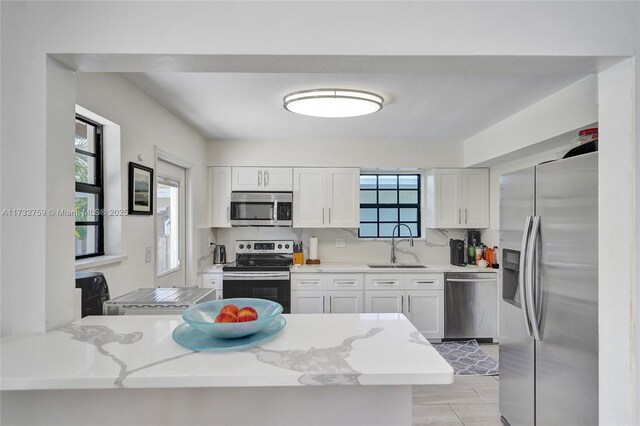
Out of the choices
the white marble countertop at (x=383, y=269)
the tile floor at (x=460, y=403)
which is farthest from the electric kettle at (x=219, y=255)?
the tile floor at (x=460, y=403)

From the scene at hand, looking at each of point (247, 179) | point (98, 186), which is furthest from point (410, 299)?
point (98, 186)

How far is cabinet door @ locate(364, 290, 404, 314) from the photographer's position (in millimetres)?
4047

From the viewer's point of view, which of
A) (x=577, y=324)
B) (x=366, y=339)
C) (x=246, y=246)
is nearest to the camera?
(x=366, y=339)

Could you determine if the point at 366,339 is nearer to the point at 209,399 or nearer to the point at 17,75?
the point at 209,399

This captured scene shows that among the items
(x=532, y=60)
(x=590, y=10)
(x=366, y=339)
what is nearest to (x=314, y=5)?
(x=532, y=60)

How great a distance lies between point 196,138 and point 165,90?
1.25 metres

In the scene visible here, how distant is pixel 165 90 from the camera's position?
2.65m

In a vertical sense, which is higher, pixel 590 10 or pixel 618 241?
pixel 590 10

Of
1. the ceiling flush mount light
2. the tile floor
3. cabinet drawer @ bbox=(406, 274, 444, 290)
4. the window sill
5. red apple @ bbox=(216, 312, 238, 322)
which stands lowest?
the tile floor

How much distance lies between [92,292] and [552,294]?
238cm

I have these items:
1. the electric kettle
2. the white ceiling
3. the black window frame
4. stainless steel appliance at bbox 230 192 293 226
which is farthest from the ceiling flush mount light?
the electric kettle

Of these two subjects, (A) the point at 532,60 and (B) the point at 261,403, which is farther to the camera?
(A) the point at 532,60

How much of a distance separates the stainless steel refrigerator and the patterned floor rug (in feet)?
2.84

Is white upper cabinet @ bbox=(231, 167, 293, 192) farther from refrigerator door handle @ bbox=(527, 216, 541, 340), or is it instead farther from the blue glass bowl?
the blue glass bowl
